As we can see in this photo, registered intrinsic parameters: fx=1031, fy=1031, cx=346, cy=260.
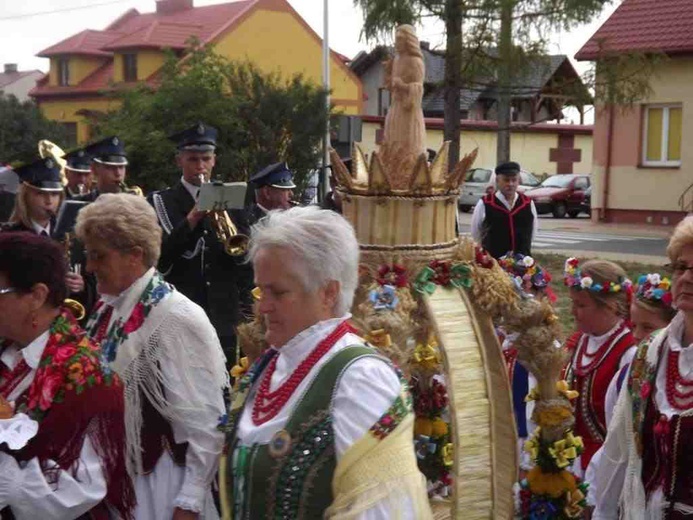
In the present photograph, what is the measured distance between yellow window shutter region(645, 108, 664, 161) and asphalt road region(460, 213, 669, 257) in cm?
221

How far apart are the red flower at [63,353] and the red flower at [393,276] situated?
1.59 metres

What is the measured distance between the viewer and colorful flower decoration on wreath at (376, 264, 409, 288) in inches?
169

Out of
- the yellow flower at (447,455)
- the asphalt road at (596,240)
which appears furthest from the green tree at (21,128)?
the yellow flower at (447,455)

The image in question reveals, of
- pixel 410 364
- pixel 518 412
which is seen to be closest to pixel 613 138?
pixel 518 412

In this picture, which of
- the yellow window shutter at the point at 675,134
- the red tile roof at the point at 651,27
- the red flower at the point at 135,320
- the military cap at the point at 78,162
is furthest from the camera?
the yellow window shutter at the point at 675,134

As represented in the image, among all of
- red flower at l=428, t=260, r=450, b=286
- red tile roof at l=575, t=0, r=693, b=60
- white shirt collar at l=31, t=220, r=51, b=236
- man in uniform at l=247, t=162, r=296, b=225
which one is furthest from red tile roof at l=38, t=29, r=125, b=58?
red flower at l=428, t=260, r=450, b=286

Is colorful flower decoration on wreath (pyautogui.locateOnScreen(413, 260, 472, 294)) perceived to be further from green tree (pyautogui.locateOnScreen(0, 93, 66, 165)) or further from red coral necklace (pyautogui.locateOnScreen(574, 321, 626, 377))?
green tree (pyautogui.locateOnScreen(0, 93, 66, 165))

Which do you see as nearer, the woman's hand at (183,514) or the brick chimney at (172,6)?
the woman's hand at (183,514)

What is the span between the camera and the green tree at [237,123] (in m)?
17.0

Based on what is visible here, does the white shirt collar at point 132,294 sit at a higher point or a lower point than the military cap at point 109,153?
lower

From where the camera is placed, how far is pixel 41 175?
696cm

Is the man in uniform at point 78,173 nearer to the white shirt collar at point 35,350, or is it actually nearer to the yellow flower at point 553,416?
the yellow flower at point 553,416

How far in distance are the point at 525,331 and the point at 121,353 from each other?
1859 millimetres

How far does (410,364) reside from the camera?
5.11m
